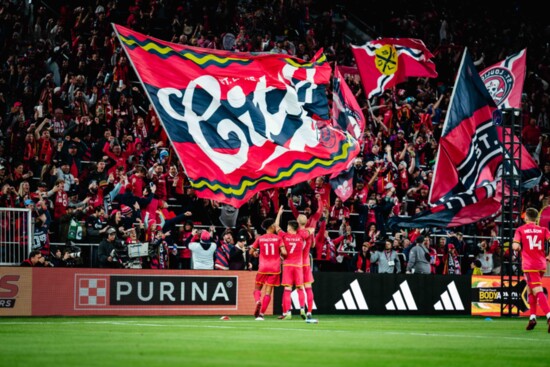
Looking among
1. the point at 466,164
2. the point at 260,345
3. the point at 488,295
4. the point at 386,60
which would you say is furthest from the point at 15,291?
the point at 386,60

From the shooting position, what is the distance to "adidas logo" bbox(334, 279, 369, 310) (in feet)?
98.9

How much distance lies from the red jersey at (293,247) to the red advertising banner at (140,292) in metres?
4.32

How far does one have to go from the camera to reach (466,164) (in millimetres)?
28594

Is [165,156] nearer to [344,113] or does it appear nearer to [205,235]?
[205,235]

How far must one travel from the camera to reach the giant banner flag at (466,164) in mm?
28000

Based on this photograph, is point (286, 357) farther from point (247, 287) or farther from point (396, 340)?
point (247, 287)

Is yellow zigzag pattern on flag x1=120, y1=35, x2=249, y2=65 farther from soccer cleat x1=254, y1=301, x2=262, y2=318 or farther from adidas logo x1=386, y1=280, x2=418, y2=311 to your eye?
adidas logo x1=386, y1=280, x2=418, y2=311

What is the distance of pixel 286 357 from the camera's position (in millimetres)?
13242

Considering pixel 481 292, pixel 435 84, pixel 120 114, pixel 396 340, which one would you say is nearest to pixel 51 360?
pixel 396 340

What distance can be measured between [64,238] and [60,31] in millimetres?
9677

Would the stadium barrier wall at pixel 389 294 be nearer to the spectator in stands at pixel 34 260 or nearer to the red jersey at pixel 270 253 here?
the red jersey at pixel 270 253

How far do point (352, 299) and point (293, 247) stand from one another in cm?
705

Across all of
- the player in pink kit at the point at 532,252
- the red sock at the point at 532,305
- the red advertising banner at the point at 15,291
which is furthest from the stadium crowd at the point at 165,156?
the player in pink kit at the point at 532,252

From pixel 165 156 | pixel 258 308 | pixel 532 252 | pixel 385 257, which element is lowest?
pixel 258 308
